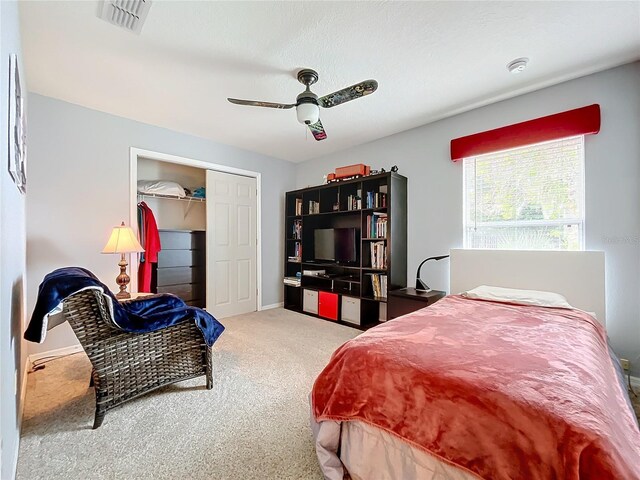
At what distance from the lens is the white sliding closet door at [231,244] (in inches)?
157

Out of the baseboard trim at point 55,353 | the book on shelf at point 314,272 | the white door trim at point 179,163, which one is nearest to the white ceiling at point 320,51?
the white door trim at point 179,163

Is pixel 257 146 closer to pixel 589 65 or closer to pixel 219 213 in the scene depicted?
pixel 219 213

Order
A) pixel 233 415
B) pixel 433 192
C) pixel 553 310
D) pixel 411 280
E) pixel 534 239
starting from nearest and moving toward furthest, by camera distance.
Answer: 1. pixel 233 415
2. pixel 553 310
3. pixel 534 239
4. pixel 433 192
5. pixel 411 280

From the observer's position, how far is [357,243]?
12.7ft

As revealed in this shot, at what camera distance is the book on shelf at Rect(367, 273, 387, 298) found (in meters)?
3.50

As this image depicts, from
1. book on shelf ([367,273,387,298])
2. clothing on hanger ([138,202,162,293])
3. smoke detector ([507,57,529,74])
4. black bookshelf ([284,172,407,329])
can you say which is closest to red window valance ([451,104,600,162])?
smoke detector ([507,57,529,74])

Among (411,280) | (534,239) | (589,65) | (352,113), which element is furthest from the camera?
(411,280)

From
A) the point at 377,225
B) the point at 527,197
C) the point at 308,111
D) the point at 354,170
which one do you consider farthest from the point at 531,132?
the point at 308,111

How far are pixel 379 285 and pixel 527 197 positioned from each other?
1.79m

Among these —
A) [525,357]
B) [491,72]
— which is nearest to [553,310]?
[525,357]

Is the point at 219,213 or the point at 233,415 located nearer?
the point at 233,415

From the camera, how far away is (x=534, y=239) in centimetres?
265

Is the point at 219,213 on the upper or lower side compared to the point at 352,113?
lower

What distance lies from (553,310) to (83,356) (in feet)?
13.5
